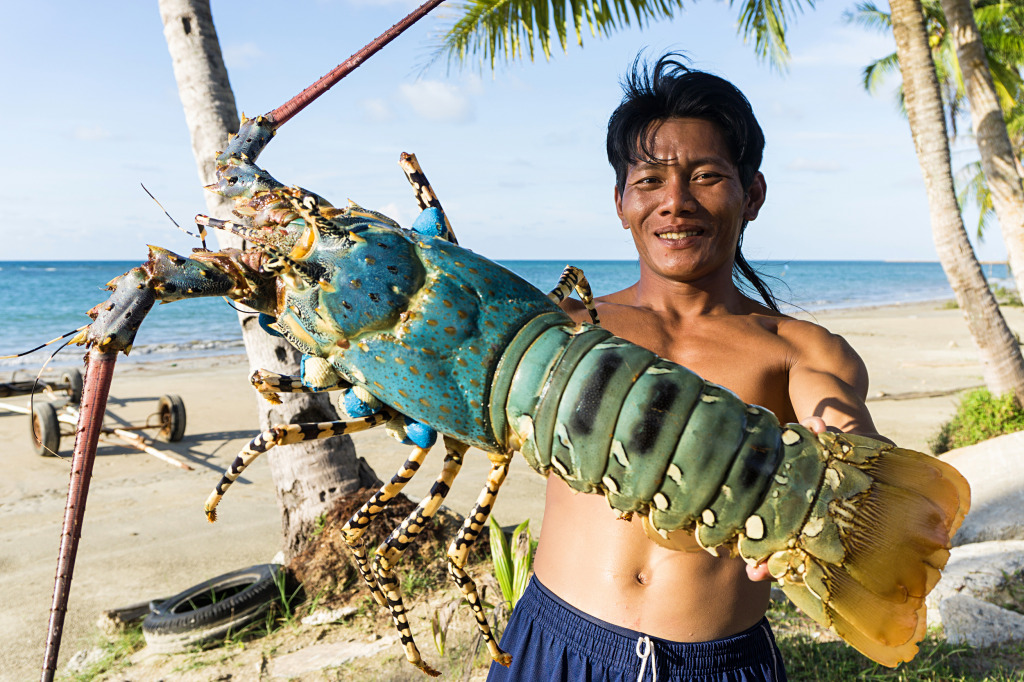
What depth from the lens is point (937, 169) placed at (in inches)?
265

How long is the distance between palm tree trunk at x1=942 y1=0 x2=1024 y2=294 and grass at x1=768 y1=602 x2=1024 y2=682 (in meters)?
5.09

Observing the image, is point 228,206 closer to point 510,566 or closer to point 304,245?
point 304,245

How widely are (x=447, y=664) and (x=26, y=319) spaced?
115ft

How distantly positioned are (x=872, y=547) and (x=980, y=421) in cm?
761

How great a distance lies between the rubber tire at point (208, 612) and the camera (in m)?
4.29

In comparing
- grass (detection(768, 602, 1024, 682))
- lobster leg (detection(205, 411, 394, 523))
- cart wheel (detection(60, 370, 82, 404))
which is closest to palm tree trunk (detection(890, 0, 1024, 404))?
grass (detection(768, 602, 1024, 682))

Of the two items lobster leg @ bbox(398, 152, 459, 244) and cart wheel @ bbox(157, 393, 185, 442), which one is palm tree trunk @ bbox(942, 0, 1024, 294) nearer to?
lobster leg @ bbox(398, 152, 459, 244)

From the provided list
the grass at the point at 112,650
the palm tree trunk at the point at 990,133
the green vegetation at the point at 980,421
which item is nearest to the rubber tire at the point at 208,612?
the grass at the point at 112,650

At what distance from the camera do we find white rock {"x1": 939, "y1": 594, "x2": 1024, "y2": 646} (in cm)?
391

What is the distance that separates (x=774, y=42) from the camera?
8219mm

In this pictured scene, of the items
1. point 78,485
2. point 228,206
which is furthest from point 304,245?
point 228,206

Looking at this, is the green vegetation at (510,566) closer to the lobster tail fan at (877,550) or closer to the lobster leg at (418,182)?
the lobster leg at (418,182)

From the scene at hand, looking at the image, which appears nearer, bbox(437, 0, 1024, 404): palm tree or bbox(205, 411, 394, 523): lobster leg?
bbox(205, 411, 394, 523): lobster leg

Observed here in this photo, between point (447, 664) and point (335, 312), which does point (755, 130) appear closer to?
point (335, 312)
